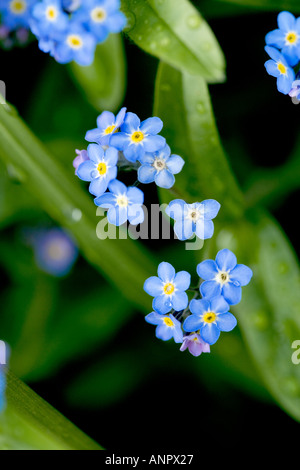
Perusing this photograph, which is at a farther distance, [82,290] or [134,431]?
[82,290]

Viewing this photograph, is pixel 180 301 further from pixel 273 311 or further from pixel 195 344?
pixel 273 311

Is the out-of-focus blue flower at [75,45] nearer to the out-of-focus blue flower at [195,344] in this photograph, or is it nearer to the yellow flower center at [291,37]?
the yellow flower center at [291,37]

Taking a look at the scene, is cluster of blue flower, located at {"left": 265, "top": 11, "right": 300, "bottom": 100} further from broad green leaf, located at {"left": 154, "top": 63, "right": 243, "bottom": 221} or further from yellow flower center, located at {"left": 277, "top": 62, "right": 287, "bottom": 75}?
broad green leaf, located at {"left": 154, "top": 63, "right": 243, "bottom": 221}

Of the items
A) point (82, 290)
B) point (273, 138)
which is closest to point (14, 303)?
point (82, 290)

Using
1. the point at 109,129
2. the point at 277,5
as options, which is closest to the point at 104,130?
the point at 109,129

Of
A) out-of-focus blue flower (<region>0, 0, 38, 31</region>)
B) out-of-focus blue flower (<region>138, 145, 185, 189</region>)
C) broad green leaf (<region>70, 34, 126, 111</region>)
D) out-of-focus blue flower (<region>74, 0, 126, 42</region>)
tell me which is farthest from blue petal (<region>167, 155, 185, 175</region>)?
out-of-focus blue flower (<region>0, 0, 38, 31</region>)

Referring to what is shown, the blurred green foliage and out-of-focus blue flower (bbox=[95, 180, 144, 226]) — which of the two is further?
the blurred green foliage

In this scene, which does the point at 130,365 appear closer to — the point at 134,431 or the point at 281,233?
the point at 134,431
